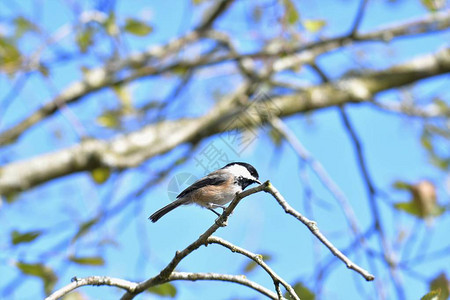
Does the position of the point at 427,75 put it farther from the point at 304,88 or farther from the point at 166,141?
the point at 166,141

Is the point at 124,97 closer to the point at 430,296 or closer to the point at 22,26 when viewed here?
the point at 22,26

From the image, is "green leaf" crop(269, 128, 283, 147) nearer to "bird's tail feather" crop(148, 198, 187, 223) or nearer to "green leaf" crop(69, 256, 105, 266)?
"bird's tail feather" crop(148, 198, 187, 223)

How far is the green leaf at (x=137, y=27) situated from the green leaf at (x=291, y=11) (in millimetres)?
978

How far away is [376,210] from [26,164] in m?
2.89

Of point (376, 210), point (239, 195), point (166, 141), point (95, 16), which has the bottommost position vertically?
point (239, 195)

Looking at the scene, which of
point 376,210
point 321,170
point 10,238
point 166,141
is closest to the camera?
point 10,238

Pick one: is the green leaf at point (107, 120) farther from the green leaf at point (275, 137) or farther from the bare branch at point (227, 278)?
the bare branch at point (227, 278)

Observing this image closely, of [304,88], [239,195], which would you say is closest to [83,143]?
[304,88]

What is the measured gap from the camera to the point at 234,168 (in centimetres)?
289

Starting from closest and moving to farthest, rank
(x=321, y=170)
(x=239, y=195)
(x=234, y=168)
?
(x=239, y=195), (x=234, y=168), (x=321, y=170)

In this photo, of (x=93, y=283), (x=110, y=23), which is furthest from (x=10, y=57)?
(x=93, y=283)

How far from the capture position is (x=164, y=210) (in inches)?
98.0

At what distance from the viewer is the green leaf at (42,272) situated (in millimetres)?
2530

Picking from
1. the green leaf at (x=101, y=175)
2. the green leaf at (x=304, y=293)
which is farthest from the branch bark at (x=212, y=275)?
the green leaf at (x=101, y=175)
